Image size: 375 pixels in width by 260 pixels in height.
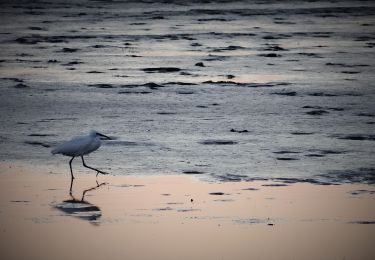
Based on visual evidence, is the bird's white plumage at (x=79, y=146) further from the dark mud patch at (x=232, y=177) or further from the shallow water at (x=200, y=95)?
the dark mud patch at (x=232, y=177)

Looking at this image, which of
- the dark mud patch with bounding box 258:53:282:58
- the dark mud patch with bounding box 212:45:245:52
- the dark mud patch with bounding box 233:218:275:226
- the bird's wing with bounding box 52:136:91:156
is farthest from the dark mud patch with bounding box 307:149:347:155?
the dark mud patch with bounding box 212:45:245:52

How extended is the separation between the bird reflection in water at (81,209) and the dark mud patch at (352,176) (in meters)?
3.01

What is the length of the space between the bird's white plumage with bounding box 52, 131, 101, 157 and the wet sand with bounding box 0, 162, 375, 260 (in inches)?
16.3

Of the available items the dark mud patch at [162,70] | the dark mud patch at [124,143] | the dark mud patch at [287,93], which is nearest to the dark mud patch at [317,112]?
the dark mud patch at [287,93]

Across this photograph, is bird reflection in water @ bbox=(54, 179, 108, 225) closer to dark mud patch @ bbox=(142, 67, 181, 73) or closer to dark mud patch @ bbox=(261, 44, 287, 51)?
dark mud patch @ bbox=(142, 67, 181, 73)

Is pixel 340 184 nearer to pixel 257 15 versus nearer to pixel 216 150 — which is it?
pixel 216 150

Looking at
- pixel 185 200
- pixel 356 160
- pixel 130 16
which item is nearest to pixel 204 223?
pixel 185 200

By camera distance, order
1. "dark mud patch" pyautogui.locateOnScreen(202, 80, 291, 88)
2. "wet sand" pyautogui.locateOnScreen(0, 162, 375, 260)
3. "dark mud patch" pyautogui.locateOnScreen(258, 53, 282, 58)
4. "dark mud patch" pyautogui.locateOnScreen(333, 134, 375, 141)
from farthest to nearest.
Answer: "dark mud patch" pyautogui.locateOnScreen(258, 53, 282, 58), "dark mud patch" pyautogui.locateOnScreen(202, 80, 291, 88), "dark mud patch" pyautogui.locateOnScreen(333, 134, 375, 141), "wet sand" pyautogui.locateOnScreen(0, 162, 375, 260)

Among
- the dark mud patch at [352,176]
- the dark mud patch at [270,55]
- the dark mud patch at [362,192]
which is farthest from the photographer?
the dark mud patch at [270,55]

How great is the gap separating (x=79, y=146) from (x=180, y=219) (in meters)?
2.74

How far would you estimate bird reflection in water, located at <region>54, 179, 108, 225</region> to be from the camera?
987 cm

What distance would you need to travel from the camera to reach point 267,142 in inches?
539

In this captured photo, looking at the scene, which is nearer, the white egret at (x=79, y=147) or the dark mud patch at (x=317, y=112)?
the white egret at (x=79, y=147)

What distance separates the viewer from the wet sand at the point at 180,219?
28.9 ft
